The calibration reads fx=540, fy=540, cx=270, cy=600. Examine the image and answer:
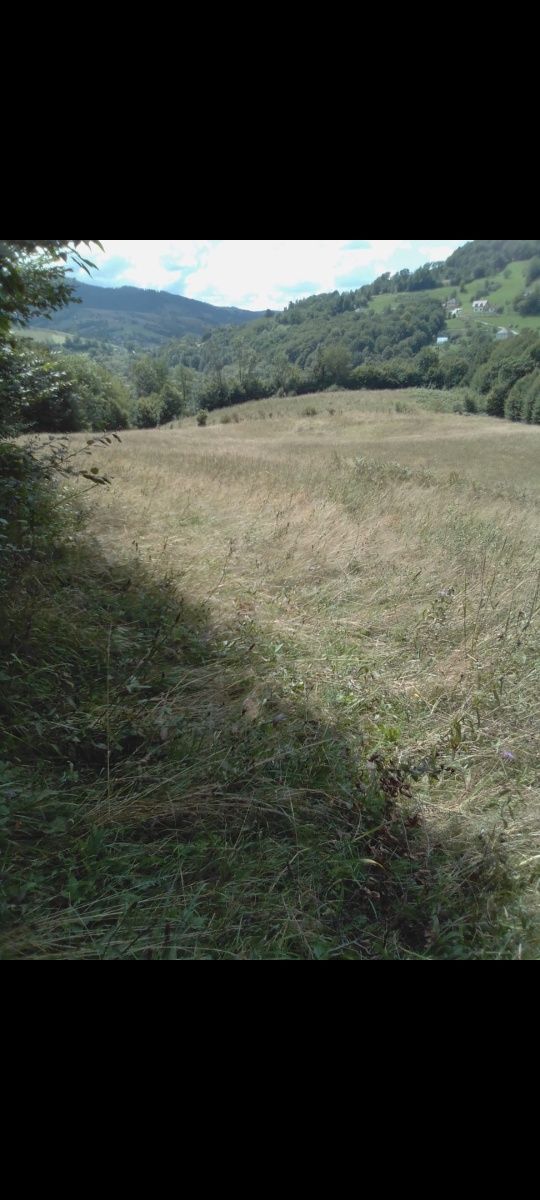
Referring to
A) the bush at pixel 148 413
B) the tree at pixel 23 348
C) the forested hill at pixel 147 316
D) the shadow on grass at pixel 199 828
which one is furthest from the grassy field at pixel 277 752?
the forested hill at pixel 147 316

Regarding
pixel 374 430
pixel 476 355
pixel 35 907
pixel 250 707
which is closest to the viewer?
pixel 35 907

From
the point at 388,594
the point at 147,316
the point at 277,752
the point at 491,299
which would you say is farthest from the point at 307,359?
the point at 147,316

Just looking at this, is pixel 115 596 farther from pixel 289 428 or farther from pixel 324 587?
pixel 289 428

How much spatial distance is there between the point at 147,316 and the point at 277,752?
11817 cm

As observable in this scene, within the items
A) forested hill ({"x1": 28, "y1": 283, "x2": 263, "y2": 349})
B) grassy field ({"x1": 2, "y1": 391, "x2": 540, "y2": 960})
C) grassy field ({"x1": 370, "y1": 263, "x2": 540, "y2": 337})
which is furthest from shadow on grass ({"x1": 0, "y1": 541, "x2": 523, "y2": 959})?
forested hill ({"x1": 28, "y1": 283, "x2": 263, "y2": 349})

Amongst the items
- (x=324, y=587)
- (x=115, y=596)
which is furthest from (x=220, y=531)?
(x=115, y=596)

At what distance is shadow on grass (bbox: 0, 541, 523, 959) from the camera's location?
170 cm

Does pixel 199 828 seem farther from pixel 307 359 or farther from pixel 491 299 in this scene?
pixel 307 359

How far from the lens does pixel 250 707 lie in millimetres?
2863

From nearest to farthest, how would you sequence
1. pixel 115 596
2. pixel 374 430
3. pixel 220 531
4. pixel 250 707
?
pixel 250 707
pixel 115 596
pixel 220 531
pixel 374 430

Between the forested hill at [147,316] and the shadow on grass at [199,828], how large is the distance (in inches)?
2681

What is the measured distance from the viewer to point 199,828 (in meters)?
2.13
